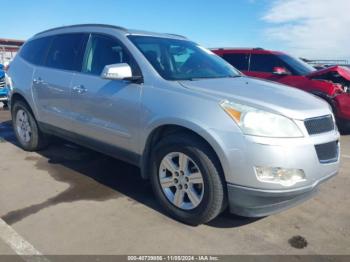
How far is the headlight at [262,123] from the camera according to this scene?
294cm

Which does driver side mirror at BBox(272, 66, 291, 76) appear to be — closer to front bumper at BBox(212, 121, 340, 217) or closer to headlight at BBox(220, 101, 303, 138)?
front bumper at BBox(212, 121, 340, 217)

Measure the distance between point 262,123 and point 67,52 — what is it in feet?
9.94

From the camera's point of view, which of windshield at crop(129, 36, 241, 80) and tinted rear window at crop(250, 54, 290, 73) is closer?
windshield at crop(129, 36, 241, 80)

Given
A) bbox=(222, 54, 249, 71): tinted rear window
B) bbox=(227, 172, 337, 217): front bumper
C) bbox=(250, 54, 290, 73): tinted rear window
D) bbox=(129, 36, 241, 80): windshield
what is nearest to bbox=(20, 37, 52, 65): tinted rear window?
bbox=(129, 36, 241, 80): windshield

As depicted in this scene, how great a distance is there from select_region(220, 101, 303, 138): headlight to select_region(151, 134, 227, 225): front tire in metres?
0.38

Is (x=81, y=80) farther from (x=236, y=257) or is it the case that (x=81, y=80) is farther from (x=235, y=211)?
(x=236, y=257)

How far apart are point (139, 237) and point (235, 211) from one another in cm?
87

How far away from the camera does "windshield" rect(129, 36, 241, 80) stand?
3836 mm

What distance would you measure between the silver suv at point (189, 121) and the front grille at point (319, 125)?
0.03 ft

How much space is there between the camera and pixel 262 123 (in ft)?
9.75

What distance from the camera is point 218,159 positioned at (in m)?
3.11

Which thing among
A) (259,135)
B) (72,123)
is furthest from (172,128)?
(72,123)

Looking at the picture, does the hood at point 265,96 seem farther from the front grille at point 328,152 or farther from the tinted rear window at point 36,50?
the tinted rear window at point 36,50

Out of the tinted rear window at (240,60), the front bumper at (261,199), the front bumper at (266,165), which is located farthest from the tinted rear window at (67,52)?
the tinted rear window at (240,60)
